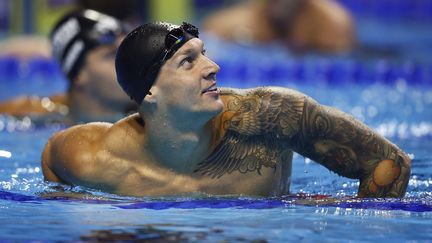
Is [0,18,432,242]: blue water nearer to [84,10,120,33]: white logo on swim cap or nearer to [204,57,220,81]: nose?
[204,57,220,81]: nose

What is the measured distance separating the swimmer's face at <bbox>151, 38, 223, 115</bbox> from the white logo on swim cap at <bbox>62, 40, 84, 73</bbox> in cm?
248

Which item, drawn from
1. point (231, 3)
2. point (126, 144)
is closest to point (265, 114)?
point (126, 144)

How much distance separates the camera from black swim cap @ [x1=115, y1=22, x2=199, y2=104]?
3738mm

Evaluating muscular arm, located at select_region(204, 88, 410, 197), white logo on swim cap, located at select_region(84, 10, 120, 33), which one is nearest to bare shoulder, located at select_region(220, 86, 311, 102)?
muscular arm, located at select_region(204, 88, 410, 197)

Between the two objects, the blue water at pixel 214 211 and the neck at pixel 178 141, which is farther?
the neck at pixel 178 141

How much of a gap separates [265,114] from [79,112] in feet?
9.30

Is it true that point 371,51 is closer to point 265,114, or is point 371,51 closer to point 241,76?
point 241,76

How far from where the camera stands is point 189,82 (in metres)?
3.69

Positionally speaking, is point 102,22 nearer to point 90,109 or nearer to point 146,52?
point 90,109

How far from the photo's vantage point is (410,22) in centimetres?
1207

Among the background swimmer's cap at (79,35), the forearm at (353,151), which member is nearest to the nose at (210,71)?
the forearm at (353,151)

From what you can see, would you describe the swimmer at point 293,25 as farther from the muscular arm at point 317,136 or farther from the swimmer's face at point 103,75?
the muscular arm at point 317,136

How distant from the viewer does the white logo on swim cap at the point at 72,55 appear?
20.2 feet

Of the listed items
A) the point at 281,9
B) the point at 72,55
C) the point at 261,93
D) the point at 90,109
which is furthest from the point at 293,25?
the point at 261,93
